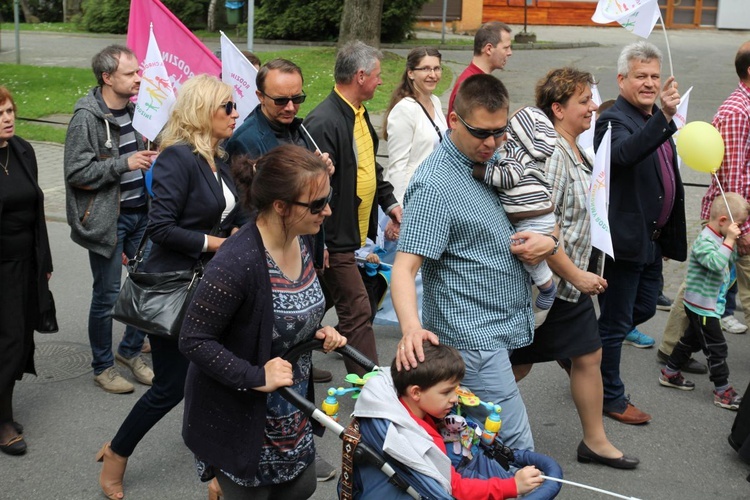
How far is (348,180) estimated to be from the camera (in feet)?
18.0

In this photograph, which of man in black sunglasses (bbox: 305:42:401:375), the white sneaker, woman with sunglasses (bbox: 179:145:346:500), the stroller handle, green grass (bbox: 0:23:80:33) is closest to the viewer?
woman with sunglasses (bbox: 179:145:346:500)

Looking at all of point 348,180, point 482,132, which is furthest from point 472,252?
point 348,180

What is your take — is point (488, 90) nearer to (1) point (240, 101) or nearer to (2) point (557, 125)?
(2) point (557, 125)

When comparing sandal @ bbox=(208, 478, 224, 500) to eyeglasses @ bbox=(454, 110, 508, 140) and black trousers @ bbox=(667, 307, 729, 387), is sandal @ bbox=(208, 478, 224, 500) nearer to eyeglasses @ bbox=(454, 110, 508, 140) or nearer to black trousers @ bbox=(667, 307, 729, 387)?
eyeglasses @ bbox=(454, 110, 508, 140)

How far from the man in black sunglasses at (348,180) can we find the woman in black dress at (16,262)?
157 centimetres

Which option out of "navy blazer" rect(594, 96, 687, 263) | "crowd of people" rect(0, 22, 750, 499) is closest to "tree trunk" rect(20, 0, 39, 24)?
"crowd of people" rect(0, 22, 750, 499)

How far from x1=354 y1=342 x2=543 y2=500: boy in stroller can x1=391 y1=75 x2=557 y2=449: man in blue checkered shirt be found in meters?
0.41

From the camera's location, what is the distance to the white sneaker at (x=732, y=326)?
6.95 metres

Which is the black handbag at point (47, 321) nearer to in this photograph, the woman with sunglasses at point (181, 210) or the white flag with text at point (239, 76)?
the woman with sunglasses at point (181, 210)

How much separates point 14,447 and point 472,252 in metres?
2.79

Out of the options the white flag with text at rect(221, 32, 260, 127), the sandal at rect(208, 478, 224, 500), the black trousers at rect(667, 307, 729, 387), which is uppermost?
the white flag with text at rect(221, 32, 260, 127)

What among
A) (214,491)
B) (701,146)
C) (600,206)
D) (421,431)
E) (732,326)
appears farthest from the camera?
(732,326)

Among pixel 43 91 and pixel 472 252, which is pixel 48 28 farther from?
pixel 472 252

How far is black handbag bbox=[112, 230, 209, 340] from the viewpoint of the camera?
4.21 m
